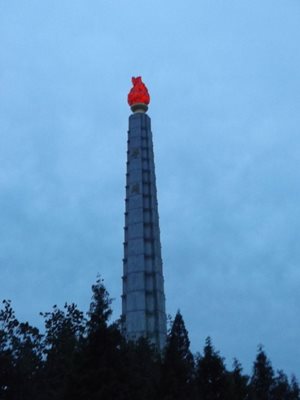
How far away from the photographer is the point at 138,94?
215 feet

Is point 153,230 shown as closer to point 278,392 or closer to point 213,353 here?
point 278,392

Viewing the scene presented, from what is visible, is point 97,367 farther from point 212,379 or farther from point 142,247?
point 142,247

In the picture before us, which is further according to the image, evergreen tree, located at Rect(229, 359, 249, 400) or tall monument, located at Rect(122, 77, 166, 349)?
tall monument, located at Rect(122, 77, 166, 349)

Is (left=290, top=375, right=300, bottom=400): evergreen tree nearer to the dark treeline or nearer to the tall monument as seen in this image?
the dark treeline

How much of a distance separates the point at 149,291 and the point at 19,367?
101ft

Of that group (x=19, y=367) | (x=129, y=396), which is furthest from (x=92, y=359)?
(x=19, y=367)

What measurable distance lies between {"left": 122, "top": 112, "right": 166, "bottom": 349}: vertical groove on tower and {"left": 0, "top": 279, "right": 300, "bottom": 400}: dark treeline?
20.6m

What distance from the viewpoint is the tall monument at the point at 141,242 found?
176 feet

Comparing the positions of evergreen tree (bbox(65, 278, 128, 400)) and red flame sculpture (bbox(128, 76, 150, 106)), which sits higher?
red flame sculpture (bbox(128, 76, 150, 106))

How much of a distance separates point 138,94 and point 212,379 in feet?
149

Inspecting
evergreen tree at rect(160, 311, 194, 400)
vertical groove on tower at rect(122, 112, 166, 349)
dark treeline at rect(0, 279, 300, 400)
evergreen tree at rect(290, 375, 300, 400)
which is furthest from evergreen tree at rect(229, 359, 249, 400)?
vertical groove on tower at rect(122, 112, 166, 349)

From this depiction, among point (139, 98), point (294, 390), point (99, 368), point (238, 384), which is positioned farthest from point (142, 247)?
point (99, 368)

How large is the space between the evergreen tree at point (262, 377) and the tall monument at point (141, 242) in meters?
16.3

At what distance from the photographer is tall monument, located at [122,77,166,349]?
2112 inches
